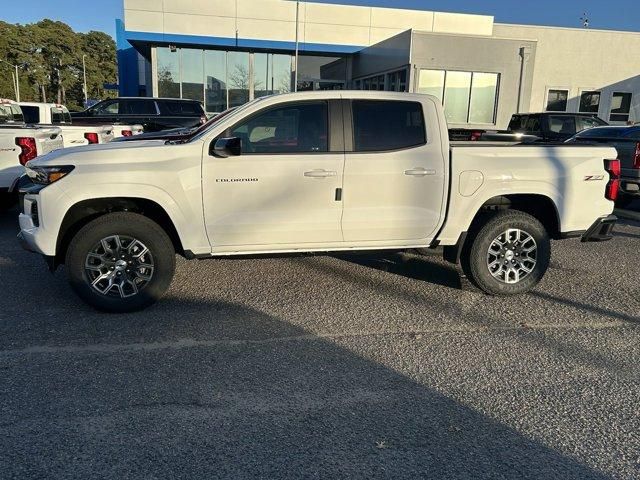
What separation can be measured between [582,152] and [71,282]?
5.07 meters

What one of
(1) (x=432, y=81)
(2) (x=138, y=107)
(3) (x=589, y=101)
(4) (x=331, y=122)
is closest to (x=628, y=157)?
(4) (x=331, y=122)

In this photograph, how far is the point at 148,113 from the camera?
52.3 feet

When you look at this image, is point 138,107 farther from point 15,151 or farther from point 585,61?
point 585,61

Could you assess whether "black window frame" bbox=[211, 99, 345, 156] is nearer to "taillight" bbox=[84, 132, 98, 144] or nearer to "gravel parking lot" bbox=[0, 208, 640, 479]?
"gravel parking lot" bbox=[0, 208, 640, 479]

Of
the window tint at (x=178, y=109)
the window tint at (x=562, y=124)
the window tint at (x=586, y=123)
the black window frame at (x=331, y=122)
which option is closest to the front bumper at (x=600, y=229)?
the black window frame at (x=331, y=122)

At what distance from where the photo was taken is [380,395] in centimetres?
343

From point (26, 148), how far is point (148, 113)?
847cm

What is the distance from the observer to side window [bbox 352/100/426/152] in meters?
5.01

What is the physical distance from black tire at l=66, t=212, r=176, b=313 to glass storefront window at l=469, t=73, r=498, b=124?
21.7m

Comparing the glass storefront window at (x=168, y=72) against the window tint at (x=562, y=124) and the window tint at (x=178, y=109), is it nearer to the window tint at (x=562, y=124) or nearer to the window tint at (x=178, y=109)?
the window tint at (x=178, y=109)

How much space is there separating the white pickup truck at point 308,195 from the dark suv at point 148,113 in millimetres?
11364

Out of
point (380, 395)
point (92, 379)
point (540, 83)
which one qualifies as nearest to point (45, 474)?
point (92, 379)

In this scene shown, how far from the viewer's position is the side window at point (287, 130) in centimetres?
481

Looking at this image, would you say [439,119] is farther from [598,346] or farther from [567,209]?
[598,346]
